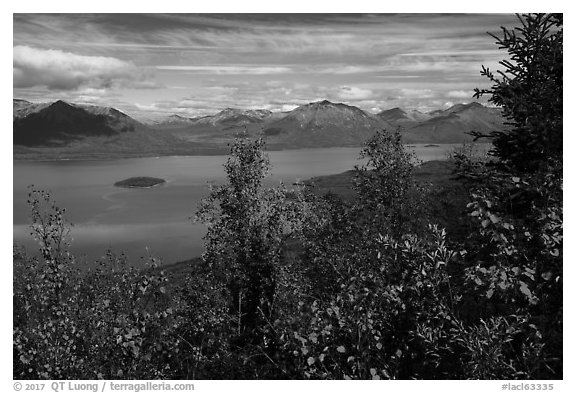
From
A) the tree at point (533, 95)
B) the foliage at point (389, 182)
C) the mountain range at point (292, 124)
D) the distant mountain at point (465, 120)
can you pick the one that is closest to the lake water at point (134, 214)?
the mountain range at point (292, 124)

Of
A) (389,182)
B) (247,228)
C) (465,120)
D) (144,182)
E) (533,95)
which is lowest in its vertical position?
(144,182)

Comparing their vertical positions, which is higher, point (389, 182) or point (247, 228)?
point (389, 182)

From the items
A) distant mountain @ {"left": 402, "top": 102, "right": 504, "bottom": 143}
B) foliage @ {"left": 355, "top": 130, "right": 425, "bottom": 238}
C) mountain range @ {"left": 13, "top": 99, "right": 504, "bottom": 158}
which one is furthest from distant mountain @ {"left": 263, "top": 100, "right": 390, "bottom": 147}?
distant mountain @ {"left": 402, "top": 102, "right": 504, "bottom": 143}

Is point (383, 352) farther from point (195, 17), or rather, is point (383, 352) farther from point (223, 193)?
point (195, 17)

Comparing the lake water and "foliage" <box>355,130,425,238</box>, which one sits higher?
"foliage" <box>355,130,425,238</box>

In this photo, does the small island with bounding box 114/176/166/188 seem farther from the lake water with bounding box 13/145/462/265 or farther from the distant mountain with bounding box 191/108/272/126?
the distant mountain with bounding box 191/108/272/126

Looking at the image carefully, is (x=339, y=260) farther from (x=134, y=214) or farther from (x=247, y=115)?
(x=134, y=214)

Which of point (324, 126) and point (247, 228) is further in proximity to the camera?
point (324, 126)

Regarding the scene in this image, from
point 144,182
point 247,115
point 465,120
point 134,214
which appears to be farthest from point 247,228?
point 144,182

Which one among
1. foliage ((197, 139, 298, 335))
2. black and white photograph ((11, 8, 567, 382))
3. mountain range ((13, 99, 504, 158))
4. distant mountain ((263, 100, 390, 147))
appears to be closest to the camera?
black and white photograph ((11, 8, 567, 382))

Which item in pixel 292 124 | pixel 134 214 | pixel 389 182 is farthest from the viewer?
pixel 292 124
